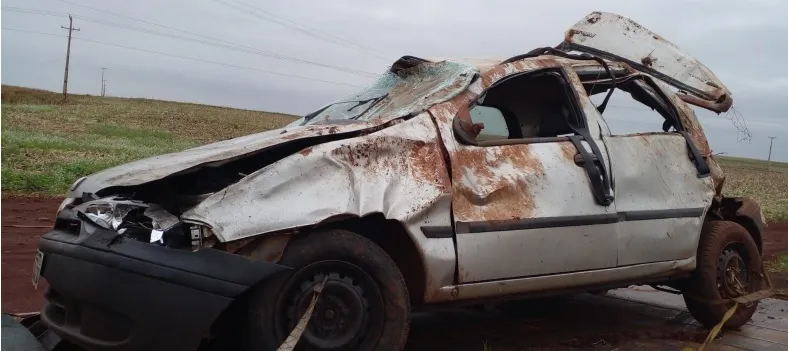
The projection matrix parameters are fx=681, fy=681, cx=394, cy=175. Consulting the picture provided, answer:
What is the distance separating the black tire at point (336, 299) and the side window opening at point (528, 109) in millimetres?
1439

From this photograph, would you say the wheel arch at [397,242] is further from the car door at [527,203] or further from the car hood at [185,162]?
the car hood at [185,162]

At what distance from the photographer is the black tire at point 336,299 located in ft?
9.80

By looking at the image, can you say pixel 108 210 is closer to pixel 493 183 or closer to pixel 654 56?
pixel 493 183

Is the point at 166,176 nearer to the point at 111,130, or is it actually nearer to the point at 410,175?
the point at 410,175

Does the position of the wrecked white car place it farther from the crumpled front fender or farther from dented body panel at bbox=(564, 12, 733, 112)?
dented body panel at bbox=(564, 12, 733, 112)

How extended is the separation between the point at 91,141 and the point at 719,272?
2124 cm

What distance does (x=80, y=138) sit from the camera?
909 inches

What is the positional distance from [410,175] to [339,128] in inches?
16.9

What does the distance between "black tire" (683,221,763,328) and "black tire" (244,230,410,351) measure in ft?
8.53

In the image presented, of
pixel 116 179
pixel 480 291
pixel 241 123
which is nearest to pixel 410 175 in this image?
pixel 480 291

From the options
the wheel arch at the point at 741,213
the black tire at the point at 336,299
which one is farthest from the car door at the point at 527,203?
the wheel arch at the point at 741,213

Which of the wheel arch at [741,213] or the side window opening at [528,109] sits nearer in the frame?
the side window opening at [528,109]

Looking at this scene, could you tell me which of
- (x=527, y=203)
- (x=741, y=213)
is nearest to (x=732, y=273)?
(x=741, y=213)

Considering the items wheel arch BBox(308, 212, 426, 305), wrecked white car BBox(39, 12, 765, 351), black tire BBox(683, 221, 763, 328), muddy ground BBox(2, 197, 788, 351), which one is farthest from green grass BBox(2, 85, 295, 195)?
black tire BBox(683, 221, 763, 328)
